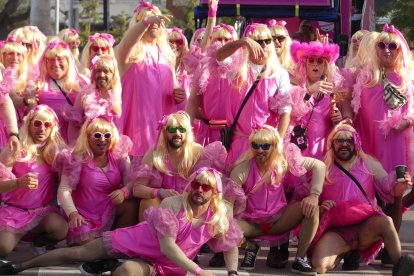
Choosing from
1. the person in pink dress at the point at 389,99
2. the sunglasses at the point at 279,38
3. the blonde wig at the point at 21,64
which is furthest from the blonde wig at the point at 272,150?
the blonde wig at the point at 21,64

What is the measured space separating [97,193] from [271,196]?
1.34m

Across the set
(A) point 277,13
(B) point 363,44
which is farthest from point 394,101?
(A) point 277,13

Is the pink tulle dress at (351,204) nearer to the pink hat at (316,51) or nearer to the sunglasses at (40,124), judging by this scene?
the pink hat at (316,51)

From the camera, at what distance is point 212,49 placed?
8.42 metres

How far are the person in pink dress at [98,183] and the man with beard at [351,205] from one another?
1.49m

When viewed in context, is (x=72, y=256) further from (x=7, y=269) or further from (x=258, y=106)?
(x=258, y=106)

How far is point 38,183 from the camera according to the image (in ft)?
26.5

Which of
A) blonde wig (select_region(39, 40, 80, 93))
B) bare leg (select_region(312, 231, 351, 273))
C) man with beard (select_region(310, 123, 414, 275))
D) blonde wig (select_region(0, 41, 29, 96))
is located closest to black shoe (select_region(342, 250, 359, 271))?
man with beard (select_region(310, 123, 414, 275))

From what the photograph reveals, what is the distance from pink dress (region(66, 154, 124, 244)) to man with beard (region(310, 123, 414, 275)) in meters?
1.60

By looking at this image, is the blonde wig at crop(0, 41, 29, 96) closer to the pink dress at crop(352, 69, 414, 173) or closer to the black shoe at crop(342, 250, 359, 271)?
the pink dress at crop(352, 69, 414, 173)

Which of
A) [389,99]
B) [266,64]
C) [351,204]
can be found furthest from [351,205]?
[266,64]

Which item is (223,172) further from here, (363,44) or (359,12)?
(359,12)

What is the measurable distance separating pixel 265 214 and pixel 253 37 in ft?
4.49

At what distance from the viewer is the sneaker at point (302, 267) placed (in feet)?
25.5
